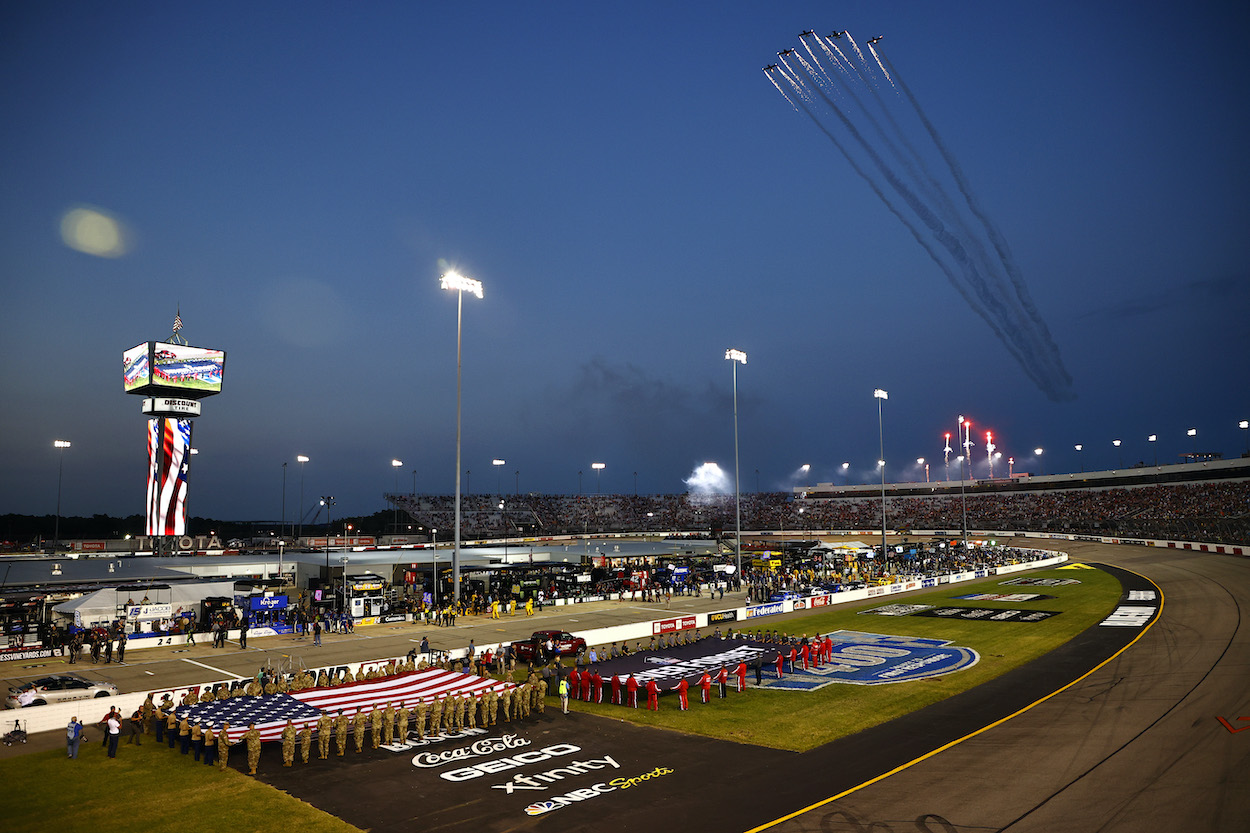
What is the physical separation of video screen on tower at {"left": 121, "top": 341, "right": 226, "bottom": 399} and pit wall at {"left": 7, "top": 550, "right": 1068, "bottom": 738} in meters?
Result: 20.9

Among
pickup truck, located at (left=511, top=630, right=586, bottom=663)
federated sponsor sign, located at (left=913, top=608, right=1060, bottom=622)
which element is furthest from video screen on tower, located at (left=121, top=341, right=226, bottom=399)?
federated sponsor sign, located at (left=913, top=608, right=1060, bottom=622)

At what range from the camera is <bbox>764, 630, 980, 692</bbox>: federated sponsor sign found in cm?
2667

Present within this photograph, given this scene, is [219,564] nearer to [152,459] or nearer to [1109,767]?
[152,459]

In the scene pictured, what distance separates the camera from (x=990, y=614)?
137 feet

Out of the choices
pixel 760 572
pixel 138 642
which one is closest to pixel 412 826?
pixel 138 642

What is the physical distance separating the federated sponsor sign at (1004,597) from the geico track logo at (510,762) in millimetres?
37992

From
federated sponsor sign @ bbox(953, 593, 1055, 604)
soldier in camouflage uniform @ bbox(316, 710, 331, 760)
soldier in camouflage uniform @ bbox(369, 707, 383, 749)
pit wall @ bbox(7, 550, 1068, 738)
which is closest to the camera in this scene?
soldier in camouflage uniform @ bbox(316, 710, 331, 760)

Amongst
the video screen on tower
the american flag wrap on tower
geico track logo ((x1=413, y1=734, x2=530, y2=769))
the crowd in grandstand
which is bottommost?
geico track logo ((x1=413, y1=734, x2=530, y2=769))

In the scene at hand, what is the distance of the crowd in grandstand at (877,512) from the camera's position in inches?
3329

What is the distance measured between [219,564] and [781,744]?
5156 centimetres

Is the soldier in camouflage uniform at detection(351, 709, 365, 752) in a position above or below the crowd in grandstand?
below

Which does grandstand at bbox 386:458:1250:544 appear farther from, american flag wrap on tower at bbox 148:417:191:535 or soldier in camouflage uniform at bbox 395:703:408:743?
soldier in camouflage uniform at bbox 395:703:408:743

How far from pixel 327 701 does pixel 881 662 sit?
2068 cm

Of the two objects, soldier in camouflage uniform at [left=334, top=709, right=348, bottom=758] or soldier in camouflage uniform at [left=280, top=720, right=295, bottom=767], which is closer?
soldier in camouflage uniform at [left=280, top=720, right=295, bottom=767]
